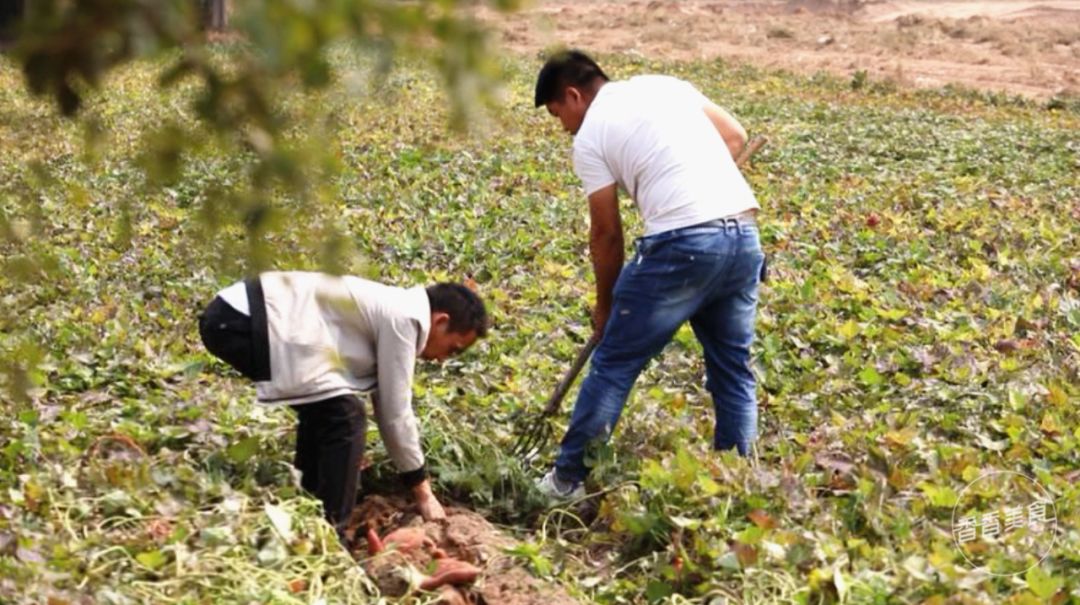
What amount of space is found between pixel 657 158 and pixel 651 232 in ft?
0.80

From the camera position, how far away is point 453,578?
433 cm

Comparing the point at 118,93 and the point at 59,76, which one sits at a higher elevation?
the point at 59,76

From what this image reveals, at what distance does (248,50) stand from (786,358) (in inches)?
206

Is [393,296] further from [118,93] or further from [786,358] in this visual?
[118,93]

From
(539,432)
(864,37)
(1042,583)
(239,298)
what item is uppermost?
(239,298)

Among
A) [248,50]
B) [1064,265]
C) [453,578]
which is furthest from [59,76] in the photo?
[1064,265]

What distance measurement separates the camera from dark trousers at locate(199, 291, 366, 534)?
4.56 metres

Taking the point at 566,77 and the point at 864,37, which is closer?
the point at 566,77

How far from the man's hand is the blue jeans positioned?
50 centimetres

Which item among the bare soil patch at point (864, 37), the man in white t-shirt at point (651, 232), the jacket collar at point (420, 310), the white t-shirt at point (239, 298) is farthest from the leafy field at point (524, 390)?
the bare soil patch at point (864, 37)

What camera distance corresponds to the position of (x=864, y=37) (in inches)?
1323

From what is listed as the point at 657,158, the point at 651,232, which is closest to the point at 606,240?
the point at 651,232

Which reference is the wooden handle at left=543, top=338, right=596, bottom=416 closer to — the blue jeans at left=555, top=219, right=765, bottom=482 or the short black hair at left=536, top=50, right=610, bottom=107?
the blue jeans at left=555, top=219, right=765, bottom=482

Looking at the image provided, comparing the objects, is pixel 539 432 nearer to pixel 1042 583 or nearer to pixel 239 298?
pixel 239 298
